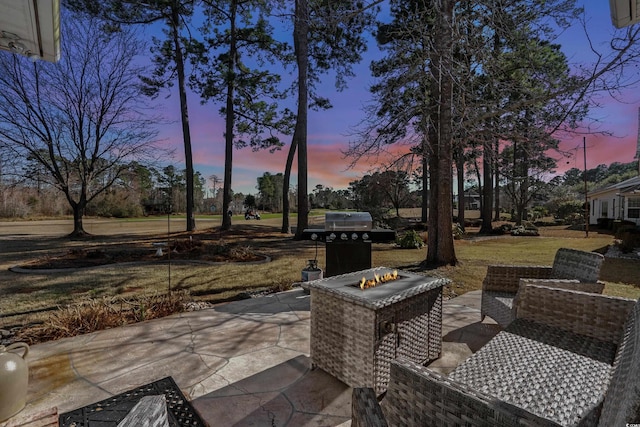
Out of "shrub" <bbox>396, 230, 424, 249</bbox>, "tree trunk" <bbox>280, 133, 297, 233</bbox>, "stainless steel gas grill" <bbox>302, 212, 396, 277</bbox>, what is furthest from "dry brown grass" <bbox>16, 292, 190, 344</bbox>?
"tree trunk" <bbox>280, 133, 297, 233</bbox>

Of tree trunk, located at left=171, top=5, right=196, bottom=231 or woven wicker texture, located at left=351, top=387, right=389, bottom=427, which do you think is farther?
tree trunk, located at left=171, top=5, right=196, bottom=231

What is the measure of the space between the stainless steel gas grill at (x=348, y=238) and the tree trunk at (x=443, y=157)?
2578 millimetres

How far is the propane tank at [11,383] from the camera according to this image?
1607 mm

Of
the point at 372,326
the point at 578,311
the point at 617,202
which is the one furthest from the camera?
the point at 617,202

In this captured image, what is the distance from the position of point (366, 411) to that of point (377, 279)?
4.54ft

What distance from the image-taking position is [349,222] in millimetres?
4059

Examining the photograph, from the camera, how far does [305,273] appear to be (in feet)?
14.4

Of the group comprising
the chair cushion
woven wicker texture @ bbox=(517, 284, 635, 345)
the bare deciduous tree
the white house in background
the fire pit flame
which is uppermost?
the bare deciduous tree

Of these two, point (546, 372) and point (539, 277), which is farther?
point (539, 277)

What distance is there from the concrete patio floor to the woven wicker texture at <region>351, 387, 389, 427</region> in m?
0.89

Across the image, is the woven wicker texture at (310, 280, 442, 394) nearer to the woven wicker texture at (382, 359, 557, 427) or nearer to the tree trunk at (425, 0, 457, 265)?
the woven wicker texture at (382, 359, 557, 427)

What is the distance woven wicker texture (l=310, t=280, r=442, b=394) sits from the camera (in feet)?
6.08

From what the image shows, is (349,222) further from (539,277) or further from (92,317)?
(92,317)

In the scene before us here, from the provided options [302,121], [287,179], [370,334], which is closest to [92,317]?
[370,334]
